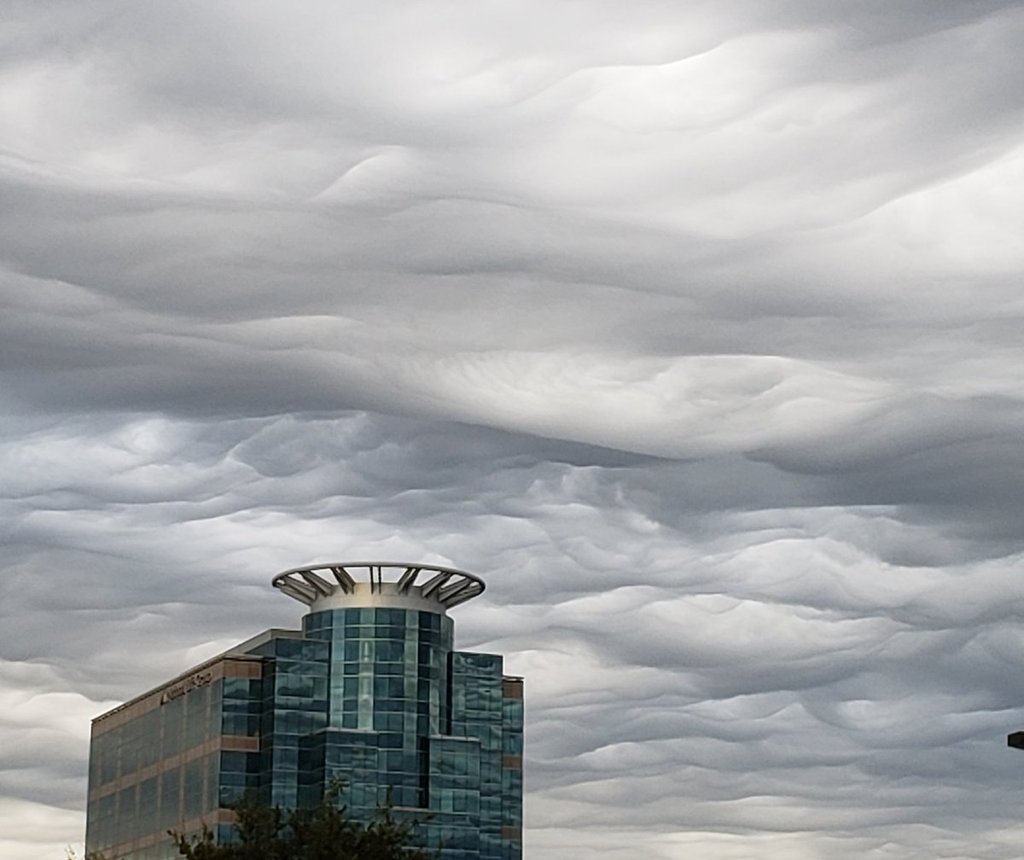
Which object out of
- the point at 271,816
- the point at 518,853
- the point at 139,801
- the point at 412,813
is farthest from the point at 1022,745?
the point at 139,801

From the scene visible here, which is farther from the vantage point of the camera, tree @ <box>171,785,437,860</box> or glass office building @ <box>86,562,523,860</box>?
glass office building @ <box>86,562,523,860</box>

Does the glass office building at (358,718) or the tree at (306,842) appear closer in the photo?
the tree at (306,842)

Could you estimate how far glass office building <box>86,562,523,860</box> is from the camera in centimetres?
15775

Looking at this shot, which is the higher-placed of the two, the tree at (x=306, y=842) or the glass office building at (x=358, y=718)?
the glass office building at (x=358, y=718)

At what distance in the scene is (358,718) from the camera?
15888 cm

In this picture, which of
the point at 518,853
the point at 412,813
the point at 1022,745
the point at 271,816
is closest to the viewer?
the point at 1022,745

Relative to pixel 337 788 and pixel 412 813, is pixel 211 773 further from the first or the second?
pixel 337 788

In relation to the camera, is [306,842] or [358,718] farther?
[358,718]

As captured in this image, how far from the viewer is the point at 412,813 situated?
6122 inches

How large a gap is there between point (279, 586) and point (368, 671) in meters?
10.1

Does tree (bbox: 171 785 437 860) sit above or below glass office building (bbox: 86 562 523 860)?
below

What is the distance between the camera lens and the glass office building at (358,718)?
518 ft

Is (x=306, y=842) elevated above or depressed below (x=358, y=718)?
below

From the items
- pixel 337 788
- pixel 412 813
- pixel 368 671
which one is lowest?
pixel 337 788
